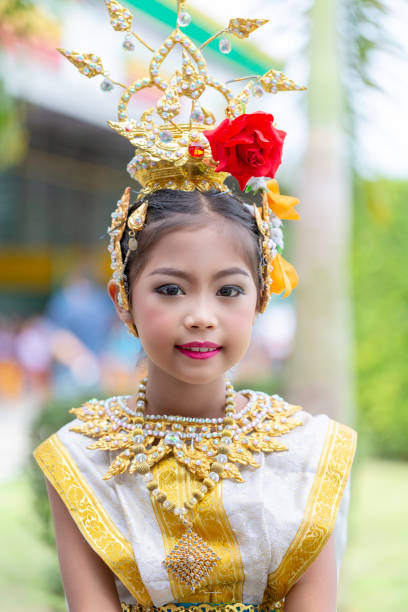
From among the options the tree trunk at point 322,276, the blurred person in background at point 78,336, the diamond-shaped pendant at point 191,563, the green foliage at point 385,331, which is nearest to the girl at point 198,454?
the diamond-shaped pendant at point 191,563

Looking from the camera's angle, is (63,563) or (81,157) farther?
(81,157)

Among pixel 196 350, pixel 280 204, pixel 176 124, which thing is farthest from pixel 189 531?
pixel 176 124

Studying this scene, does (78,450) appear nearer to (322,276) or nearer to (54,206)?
(322,276)

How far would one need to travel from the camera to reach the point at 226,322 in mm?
1817

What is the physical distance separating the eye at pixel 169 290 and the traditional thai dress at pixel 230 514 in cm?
41

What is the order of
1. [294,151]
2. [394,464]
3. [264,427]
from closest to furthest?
[264,427]
[294,151]
[394,464]

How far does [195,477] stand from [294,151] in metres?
3.49

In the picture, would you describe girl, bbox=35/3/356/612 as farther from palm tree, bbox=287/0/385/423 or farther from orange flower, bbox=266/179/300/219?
palm tree, bbox=287/0/385/423

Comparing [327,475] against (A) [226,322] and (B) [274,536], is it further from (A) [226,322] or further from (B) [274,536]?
(A) [226,322]

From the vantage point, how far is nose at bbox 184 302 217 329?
176cm

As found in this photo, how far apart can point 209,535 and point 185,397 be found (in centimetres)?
36

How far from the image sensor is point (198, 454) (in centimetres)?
189

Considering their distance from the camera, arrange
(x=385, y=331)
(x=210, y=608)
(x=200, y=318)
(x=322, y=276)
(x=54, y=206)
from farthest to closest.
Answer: (x=54, y=206) < (x=385, y=331) < (x=322, y=276) < (x=210, y=608) < (x=200, y=318)

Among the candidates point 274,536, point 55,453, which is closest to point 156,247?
point 55,453
